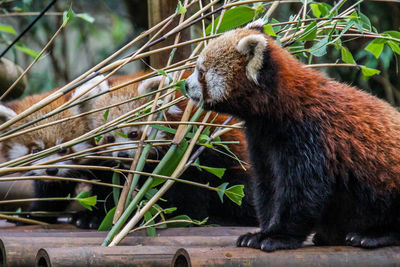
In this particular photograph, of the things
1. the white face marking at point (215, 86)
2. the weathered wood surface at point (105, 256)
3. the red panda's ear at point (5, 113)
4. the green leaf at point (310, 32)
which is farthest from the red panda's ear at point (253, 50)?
the red panda's ear at point (5, 113)

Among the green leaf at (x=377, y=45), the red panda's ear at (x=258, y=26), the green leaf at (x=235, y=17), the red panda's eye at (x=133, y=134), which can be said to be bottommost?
the red panda's eye at (x=133, y=134)

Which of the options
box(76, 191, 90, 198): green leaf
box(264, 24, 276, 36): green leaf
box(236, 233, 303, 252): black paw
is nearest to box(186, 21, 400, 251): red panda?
box(236, 233, 303, 252): black paw

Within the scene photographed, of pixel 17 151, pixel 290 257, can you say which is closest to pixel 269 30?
pixel 290 257

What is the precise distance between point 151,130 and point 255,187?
2.57 ft

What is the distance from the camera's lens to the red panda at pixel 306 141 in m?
2.10

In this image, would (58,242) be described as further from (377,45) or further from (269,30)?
(377,45)

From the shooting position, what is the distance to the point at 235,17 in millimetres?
2541

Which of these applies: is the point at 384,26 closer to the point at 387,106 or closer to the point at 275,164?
the point at 387,106

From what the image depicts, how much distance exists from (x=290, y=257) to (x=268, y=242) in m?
0.11

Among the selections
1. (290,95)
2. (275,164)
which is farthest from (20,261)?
(290,95)

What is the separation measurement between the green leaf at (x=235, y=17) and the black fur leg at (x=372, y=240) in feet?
3.31

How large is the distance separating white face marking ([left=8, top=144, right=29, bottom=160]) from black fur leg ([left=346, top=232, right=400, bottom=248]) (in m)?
2.03

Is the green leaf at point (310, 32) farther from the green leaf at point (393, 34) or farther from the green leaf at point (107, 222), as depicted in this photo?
the green leaf at point (107, 222)

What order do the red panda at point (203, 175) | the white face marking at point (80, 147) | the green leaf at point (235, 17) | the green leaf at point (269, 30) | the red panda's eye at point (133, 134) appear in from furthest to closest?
the white face marking at point (80, 147) < the red panda's eye at point (133, 134) < the red panda at point (203, 175) < the green leaf at point (235, 17) < the green leaf at point (269, 30)
